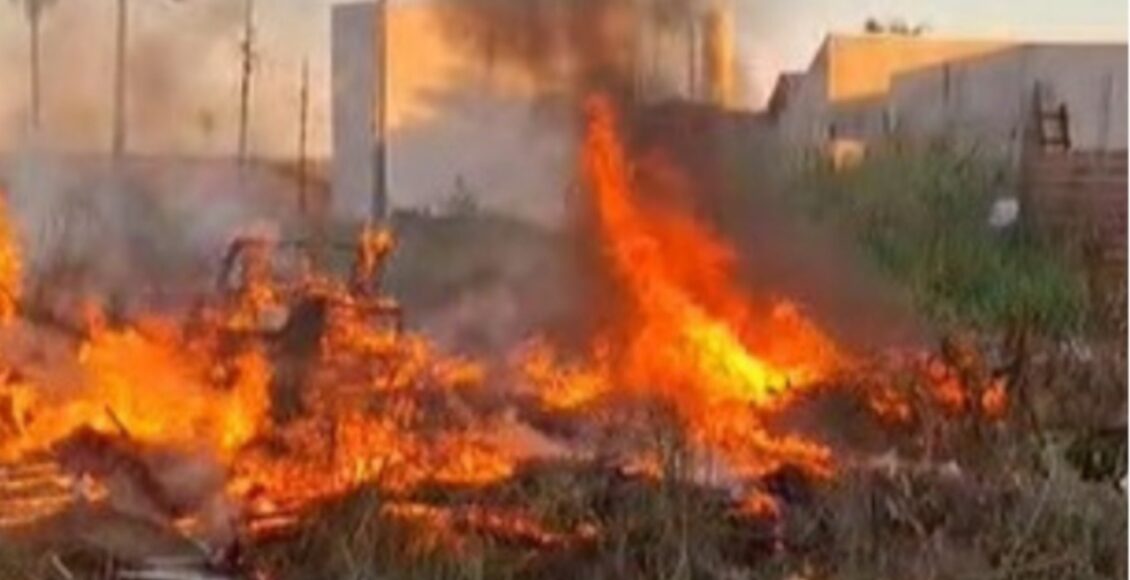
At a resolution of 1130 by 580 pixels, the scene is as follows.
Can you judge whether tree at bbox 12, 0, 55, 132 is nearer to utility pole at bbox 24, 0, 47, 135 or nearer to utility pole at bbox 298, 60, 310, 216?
utility pole at bbox 24, 0, 47, 135

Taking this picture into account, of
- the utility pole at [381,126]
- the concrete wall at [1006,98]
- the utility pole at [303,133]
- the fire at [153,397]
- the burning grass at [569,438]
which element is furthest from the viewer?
the utility pole at [303,133]

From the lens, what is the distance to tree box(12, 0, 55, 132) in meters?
6.73

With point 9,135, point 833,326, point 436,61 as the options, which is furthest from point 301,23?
point 833,326

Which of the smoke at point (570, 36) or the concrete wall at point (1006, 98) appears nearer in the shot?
the concrete wall at point (1006, 98)

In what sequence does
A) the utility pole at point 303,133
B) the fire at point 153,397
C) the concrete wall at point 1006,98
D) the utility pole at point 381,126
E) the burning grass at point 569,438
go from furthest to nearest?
the utility pole at point 303,133 → the utility pole at point 381,126 → the concrete wall at point 1006,98 → the fire at point 153,397 → the burning grass at point 569,438

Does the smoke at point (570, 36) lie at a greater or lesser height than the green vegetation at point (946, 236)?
greater

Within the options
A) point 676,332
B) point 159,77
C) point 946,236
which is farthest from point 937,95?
point 159,77

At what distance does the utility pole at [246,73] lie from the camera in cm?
682

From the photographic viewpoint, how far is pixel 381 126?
6.84 m

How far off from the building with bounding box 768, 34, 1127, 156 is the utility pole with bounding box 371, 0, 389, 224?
114cm

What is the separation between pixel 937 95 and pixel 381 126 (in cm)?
168

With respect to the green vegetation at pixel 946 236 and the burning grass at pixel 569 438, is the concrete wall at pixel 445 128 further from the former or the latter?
the green vegetation at pixel 946 236

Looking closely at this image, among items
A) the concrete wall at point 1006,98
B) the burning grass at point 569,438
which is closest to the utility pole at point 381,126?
the burning grass at point 569,438

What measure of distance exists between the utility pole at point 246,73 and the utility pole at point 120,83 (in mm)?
345
